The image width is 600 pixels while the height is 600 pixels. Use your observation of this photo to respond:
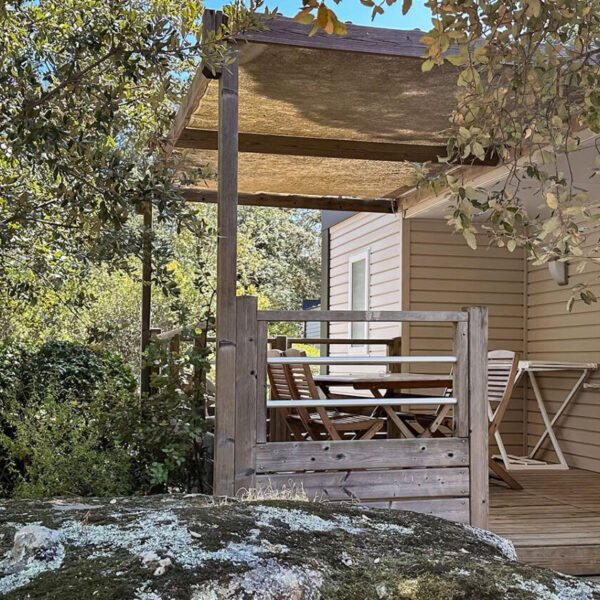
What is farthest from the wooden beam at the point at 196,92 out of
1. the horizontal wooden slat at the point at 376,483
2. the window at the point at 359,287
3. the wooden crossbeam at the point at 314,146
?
the window at the point at 359,287

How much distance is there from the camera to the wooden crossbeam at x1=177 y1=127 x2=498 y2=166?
5902 mm

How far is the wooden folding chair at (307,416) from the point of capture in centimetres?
471

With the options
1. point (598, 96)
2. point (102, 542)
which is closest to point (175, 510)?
point (102, 542)

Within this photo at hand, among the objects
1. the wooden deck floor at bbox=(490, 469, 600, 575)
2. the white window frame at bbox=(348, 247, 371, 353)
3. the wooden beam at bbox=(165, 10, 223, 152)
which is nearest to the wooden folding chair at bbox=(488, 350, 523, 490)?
the wooden deck floor at bbox=(490, 469, 600, 575)

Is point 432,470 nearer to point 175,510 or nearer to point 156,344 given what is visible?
point 156,344

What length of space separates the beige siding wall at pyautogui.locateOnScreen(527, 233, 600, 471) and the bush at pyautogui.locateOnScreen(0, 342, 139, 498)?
13.0 feet

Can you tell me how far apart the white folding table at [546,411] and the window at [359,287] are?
2215 mm

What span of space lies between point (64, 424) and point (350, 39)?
119 inches

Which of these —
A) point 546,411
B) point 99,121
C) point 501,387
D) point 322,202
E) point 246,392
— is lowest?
point 546,411

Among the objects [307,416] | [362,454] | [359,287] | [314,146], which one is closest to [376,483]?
[362,454]

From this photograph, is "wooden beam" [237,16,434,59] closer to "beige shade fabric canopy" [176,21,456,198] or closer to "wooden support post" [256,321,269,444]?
"beige shade fabric canopy" [176,21,456,198]

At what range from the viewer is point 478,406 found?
4.36 meters

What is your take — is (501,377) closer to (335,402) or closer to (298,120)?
(335,402)

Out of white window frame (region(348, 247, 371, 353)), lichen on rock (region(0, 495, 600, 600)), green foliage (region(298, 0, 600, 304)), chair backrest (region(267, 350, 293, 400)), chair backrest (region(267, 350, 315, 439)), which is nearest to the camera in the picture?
lichen on rock (region(0, 495, 600, 600))
